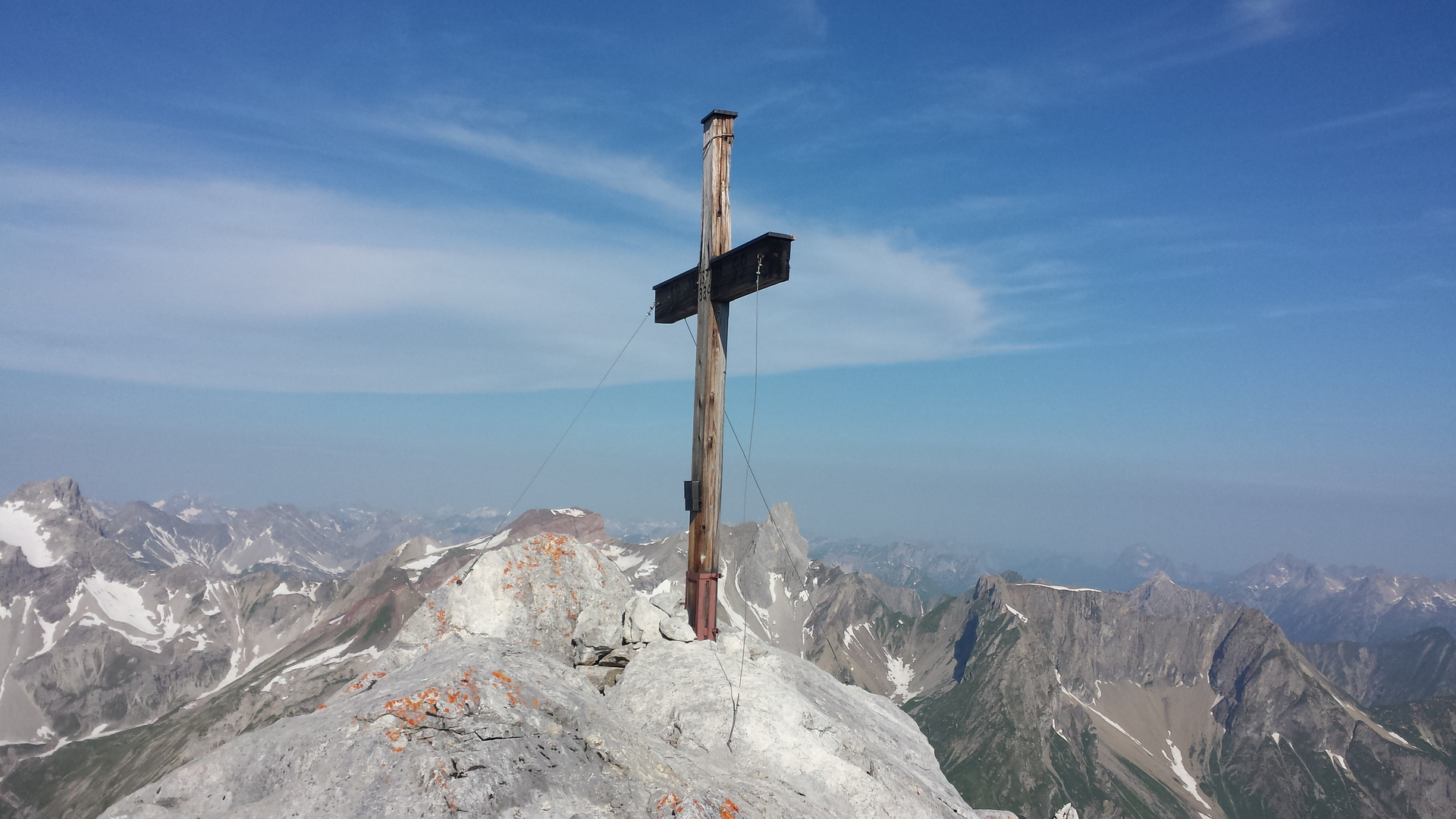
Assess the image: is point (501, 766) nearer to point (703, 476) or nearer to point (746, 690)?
point (746, 690)

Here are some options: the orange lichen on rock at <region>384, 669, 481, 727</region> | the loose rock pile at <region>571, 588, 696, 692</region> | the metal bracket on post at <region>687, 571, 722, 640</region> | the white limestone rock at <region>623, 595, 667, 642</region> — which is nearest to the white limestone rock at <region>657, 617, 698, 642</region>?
the loose rock pile at <region>571, 588, 696, 692</region>

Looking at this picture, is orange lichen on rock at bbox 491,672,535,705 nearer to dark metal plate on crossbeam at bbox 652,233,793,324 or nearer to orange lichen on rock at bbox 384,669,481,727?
orange lichen on rock at bbox 384,669,481,727

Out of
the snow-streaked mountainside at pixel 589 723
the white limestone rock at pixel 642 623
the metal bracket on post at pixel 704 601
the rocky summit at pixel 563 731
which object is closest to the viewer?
the rocky summit at pixel 563 731

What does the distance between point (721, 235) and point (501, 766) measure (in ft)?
31.5

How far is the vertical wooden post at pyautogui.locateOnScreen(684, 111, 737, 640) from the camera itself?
14008 mm

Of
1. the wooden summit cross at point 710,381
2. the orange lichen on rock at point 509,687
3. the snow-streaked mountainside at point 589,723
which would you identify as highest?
the wooden summit cross at point 710,381

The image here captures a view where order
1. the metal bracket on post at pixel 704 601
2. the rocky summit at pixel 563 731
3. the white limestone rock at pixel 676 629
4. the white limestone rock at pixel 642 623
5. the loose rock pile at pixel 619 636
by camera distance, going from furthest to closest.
Result: the metal bracket on post at pixel 704 601
the white limestone rock at pixel 642 623
the white limestone rock at pixel 676 629
the loose rock pile at pixel 619 636
the rocky summit at pixel 563 731

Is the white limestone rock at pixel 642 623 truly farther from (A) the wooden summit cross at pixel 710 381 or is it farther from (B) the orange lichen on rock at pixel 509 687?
(B) the orange lichen on rock at pixel 509 687

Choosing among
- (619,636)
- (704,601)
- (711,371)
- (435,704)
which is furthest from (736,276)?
(435,704)

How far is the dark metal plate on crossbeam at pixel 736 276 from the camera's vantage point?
1241 centimetres

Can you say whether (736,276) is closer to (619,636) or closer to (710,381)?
(710,381)

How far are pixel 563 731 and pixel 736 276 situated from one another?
308 inches

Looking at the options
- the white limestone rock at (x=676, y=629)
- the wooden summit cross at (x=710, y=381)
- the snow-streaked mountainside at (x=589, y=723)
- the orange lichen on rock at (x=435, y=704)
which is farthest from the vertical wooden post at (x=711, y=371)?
the orange lichen on rock at (x=435, y=704)

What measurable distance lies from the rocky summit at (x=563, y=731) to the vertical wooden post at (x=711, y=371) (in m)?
1.23
